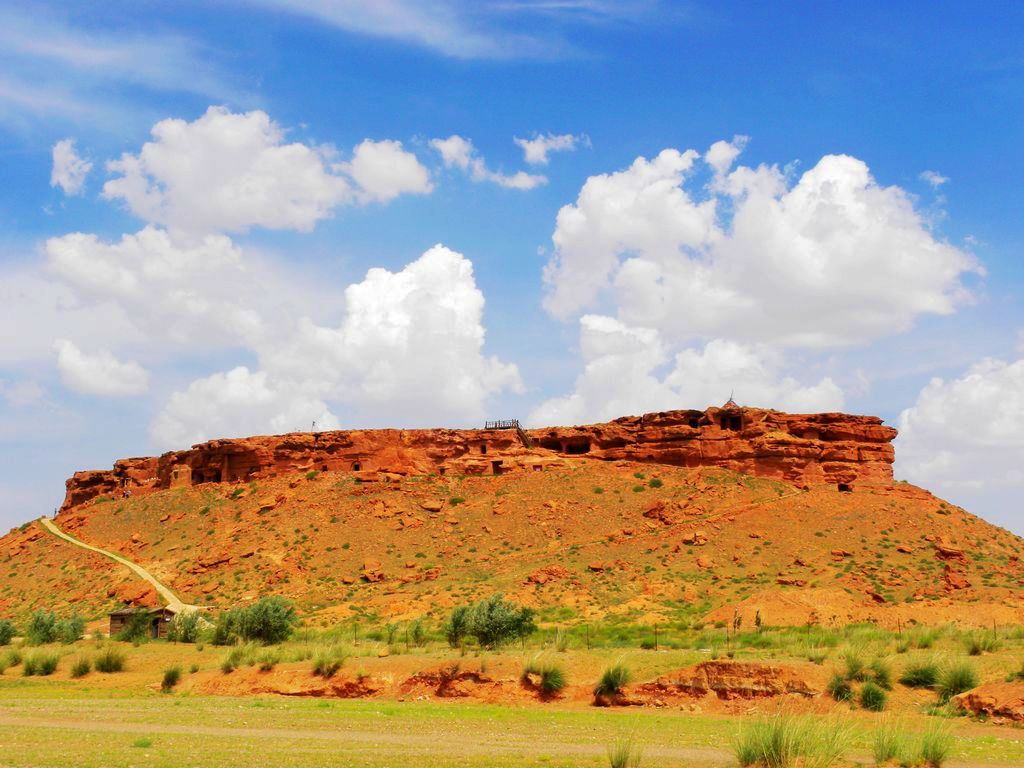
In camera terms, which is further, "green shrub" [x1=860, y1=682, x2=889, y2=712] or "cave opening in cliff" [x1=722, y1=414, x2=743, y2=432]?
"cave opening in cliff" [x1=722, y1=414, x2=743, y2=432]

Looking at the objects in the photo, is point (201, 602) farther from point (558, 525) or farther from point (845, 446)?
point (845, 446)

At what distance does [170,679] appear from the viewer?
1211 inches

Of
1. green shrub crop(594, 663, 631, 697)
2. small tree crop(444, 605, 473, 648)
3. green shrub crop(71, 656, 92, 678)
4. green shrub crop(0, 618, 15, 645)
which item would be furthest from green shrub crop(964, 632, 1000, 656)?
green shrub crop(0, 618, 15, 645)

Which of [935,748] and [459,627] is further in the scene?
[459,627]

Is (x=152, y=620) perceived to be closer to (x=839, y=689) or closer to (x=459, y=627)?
(x=459, y=627)

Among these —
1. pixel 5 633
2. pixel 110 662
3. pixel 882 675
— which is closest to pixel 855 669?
pixel 882 675

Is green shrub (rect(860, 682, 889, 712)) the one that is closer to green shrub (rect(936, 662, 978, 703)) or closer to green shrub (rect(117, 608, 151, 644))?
green shrub (rect(936, 662, 978, 703))

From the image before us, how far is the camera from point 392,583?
172ft

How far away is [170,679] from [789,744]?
22.7 metres

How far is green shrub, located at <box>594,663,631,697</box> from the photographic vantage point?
1022 inches

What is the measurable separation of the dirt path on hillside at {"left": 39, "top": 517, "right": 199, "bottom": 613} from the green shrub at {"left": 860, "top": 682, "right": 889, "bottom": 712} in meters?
34.5

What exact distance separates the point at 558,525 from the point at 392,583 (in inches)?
417

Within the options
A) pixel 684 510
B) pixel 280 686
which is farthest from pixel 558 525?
pixel 280 686

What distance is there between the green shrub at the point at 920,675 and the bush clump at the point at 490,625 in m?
13.7
